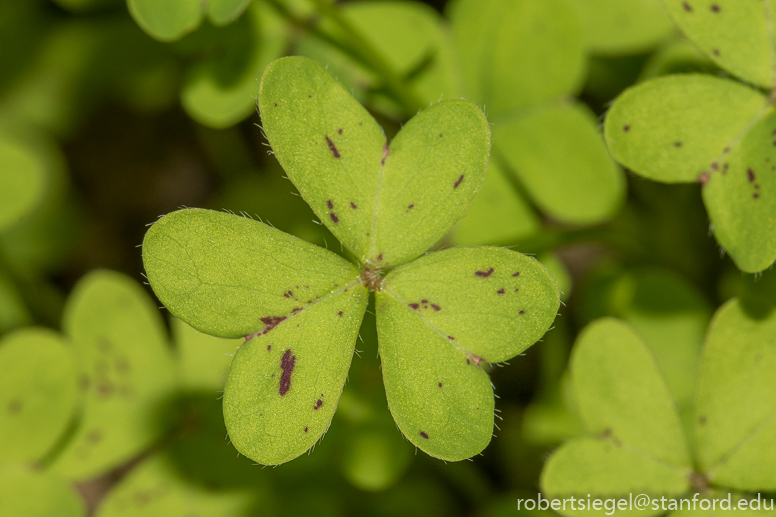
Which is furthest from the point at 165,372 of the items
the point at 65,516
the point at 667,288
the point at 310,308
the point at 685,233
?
the point at 685,233

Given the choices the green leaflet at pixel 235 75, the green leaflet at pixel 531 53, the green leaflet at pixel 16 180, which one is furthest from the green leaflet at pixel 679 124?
the green leaflet at pixel 16 180

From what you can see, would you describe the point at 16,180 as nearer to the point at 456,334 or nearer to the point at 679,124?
the point at 456,334

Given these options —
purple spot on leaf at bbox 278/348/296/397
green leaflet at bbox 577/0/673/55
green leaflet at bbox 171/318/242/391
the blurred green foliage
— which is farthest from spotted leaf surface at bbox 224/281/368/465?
green leaflet at bbox 577/0/673/55

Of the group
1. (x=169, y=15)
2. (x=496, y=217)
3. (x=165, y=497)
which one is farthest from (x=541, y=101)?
(x=165, y=497)

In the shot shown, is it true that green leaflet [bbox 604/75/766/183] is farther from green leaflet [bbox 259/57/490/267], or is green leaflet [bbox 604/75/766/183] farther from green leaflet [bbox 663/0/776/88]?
green leaflet [bbox 259/57/490/267]

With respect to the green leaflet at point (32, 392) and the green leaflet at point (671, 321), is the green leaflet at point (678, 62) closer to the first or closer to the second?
the green leaflet at point (671, 321)

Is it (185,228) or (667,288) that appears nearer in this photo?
(185,228)

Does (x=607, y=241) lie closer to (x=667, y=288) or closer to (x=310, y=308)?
(x=667, y=288)
